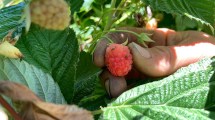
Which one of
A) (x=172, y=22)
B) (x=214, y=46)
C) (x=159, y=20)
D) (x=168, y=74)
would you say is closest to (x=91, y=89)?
(x=168, y=74)

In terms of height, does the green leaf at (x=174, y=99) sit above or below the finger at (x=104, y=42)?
below

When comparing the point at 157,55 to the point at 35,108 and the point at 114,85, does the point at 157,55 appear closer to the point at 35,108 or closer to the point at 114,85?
Answer: the point at 114,85

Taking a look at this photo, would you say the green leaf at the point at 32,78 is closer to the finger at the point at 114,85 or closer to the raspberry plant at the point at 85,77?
the raspberry plant at the point at 85,77

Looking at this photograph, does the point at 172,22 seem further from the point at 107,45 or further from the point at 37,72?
the point at 37,72

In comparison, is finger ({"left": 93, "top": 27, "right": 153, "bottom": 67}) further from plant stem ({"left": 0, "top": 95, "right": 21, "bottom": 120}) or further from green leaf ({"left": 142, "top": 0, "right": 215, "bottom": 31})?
plant stem ({"left": 0, "top": 95, "right": 21, "bottom": 120})

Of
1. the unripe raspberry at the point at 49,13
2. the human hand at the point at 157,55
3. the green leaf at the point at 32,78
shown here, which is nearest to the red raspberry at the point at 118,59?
the human hand at the point at 157,55
